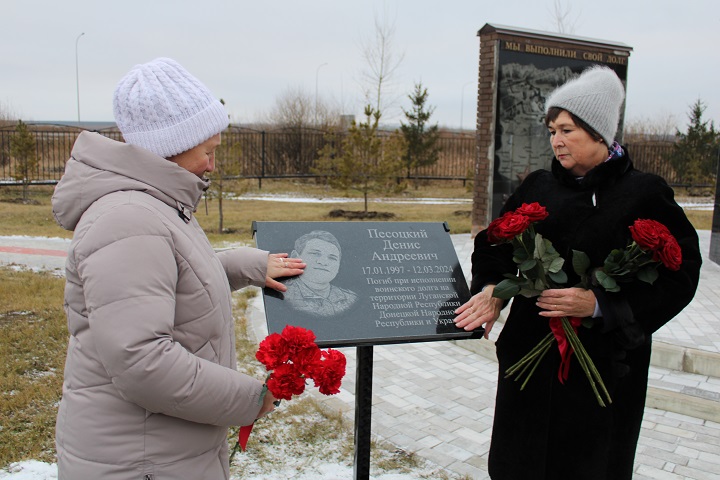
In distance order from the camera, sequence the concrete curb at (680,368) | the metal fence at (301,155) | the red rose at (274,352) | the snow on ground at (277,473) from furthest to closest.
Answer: the metal fence at (301,155) < the concrete curb at (680,368) < the snow on ground at (277,473) < the red rose at (274,352)

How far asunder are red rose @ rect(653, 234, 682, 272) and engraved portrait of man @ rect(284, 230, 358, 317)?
112 centimetres

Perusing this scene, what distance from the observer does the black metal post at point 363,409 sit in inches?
102

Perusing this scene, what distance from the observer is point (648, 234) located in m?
1.91

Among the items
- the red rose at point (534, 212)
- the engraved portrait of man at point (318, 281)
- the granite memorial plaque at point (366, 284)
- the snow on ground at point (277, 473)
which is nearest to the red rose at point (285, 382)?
the granite memorial plaque at point (366, 284)

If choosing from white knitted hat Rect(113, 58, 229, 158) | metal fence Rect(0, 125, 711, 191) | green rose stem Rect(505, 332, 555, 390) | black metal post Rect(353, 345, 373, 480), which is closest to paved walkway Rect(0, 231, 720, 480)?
black metal post Rect(353, 345, 373, 480)

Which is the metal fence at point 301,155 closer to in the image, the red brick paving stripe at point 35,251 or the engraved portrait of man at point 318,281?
the red brick paving stripe at point 35,251

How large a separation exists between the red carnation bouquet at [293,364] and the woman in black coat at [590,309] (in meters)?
0.82

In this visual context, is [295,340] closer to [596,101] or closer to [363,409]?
[363,409]

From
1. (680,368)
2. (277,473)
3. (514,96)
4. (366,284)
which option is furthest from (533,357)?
(514,96)

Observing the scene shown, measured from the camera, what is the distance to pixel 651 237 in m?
1.90

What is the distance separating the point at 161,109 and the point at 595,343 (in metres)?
1.66

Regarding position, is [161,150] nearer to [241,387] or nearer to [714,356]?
[241,387]

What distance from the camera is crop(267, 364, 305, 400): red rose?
63.9 inches

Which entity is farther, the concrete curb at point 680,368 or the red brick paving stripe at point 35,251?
the red brick paving stripe at point 35,251
